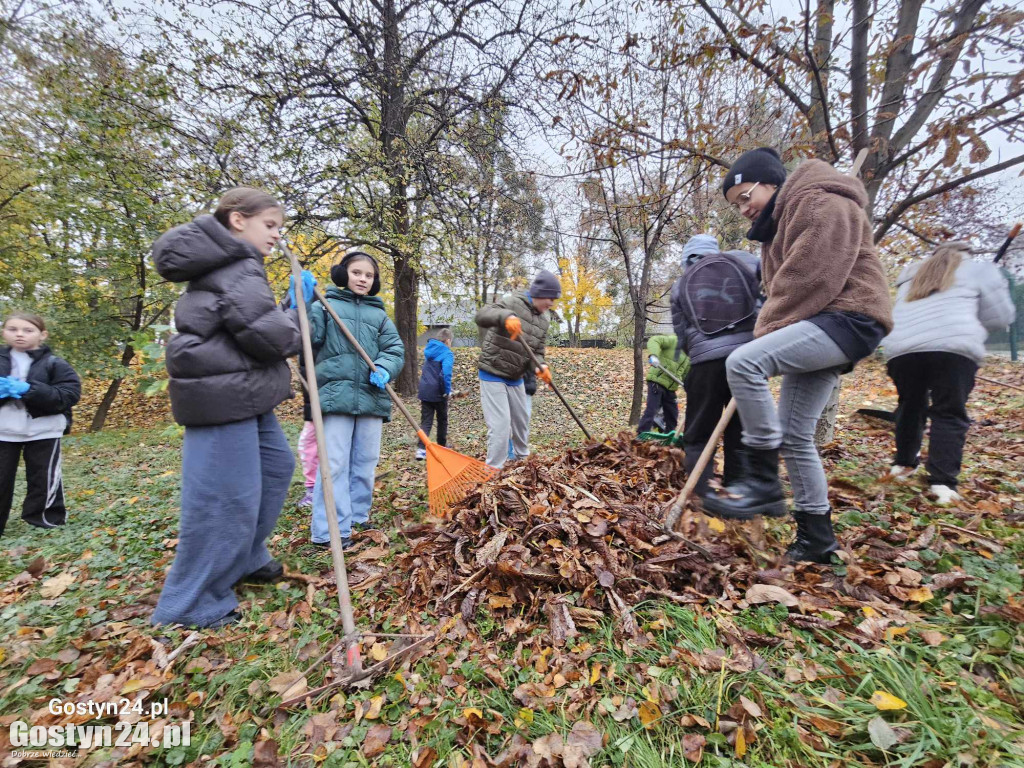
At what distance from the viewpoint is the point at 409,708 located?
5.83 ft

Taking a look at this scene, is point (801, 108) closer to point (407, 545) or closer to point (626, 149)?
point (626, 149)

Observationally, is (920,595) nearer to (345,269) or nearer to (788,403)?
(788,403)

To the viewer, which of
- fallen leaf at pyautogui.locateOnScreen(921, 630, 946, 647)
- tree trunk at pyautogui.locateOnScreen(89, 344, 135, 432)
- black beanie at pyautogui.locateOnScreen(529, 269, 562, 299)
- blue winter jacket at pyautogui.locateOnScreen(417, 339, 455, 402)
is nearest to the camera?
fallen leaf at pyautogui.locateOnScreen(921, 630, 946, 647)

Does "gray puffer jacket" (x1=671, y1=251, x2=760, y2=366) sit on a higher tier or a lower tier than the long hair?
lower

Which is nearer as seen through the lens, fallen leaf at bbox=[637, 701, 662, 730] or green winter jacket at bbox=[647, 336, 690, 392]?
fallen leaf at bbox=[637, 701, 662, 730]

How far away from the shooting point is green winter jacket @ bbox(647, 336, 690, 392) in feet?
18.4

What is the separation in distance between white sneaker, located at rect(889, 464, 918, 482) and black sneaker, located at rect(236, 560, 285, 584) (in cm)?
418

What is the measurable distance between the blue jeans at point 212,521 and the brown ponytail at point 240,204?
109cm

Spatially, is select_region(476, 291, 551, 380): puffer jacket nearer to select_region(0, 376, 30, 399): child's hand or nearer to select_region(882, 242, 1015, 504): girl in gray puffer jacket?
select_region(882, 242, 1015, 504): girl in gray puffer jacket

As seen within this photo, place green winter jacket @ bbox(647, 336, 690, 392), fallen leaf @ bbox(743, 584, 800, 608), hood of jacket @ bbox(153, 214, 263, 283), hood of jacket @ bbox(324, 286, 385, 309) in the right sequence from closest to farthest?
fallen leaf @ bbox(743, 584, 800, 608) → hood of jacket @ bbox(153, 214, 263, 283) → hood of jacket @ bbox(324, 286, 385, 309) → green winter jacket @ bbox(647, 336, 690, 392)

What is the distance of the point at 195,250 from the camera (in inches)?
83.4

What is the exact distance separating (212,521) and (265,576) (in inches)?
28.1

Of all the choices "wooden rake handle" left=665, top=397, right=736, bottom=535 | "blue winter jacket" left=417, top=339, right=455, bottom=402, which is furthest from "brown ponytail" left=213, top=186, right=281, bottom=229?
"blue winter jacket" left=417, top=339, right=455, bottom=402

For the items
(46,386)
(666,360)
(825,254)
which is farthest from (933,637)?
(46,386)
